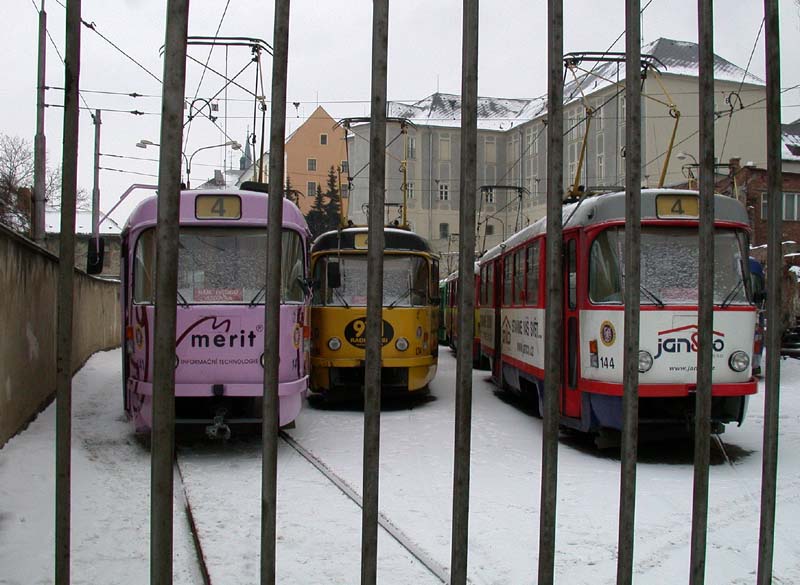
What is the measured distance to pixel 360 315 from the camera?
42.6ft

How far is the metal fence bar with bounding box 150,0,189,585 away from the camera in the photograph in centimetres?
260

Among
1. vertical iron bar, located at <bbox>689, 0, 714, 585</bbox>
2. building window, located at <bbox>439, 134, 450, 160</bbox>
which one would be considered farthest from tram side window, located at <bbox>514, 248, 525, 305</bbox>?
building window, located at <bbox>439, 134, 450, 160</bbox>

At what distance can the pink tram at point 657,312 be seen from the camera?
29.0 ft

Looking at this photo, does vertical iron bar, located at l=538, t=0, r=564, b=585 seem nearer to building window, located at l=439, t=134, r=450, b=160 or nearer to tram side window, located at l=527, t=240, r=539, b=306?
tram side window, located at l=527, t=240, r=539, b=306

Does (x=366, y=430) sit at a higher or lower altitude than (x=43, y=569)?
higher

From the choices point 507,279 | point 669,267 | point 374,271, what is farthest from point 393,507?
point 507,279

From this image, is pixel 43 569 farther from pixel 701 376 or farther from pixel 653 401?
pixel 653 401

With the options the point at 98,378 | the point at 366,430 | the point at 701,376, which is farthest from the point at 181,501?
the point at 98,378

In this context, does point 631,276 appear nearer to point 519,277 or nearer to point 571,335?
point 571,335

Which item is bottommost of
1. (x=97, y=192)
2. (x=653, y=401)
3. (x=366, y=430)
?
(x=653, y=401)

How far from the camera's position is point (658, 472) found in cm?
869

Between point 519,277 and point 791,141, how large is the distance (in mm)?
45830

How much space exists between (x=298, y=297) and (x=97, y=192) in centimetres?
1748

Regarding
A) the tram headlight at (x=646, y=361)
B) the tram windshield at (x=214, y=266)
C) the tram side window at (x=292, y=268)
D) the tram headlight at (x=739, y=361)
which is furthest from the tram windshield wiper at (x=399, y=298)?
the tram headlight at (x=739, y=361)
